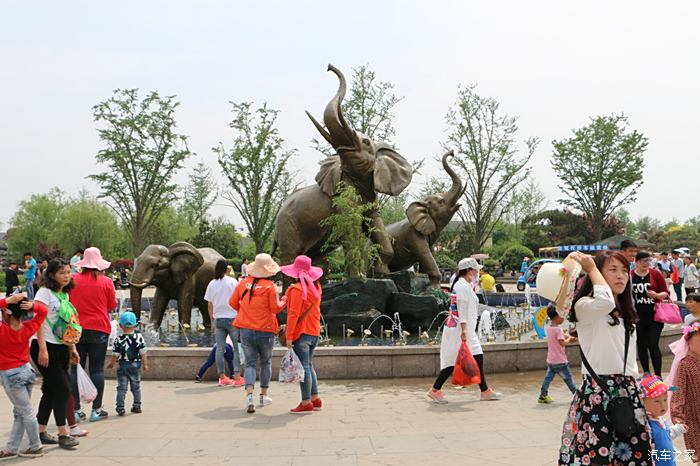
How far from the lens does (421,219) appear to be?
15641 mm

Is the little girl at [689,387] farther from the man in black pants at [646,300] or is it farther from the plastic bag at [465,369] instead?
the man in black pants at [646,300]

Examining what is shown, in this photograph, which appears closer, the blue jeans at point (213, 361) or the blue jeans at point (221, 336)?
the blue jeans at point (221, 336)

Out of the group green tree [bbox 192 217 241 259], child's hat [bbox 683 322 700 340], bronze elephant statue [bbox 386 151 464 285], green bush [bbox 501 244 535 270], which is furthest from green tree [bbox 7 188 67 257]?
child's hat [bbox 683 322 700 340]

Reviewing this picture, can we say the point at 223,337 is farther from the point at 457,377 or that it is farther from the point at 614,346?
the point at 614,346

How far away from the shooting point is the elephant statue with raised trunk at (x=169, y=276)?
1378 cm

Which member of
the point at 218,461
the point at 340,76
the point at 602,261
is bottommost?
the point at 218,461

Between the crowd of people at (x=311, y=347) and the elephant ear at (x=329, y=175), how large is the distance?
462 centimetres

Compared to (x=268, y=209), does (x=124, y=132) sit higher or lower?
higher

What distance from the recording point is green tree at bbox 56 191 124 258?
53.2 meters

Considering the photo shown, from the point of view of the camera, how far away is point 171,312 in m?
19.9

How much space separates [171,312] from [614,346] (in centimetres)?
1765

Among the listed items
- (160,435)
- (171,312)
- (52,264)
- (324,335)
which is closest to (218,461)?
(160,435)

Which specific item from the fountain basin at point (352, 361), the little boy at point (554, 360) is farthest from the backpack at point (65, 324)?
the little boy at point (554, 360)

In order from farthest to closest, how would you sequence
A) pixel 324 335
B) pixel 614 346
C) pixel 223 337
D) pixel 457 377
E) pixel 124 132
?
pixel 124 132 → pixel 324 335 → pixel 223 337 → pixel 457 377 → pixel 614 346
